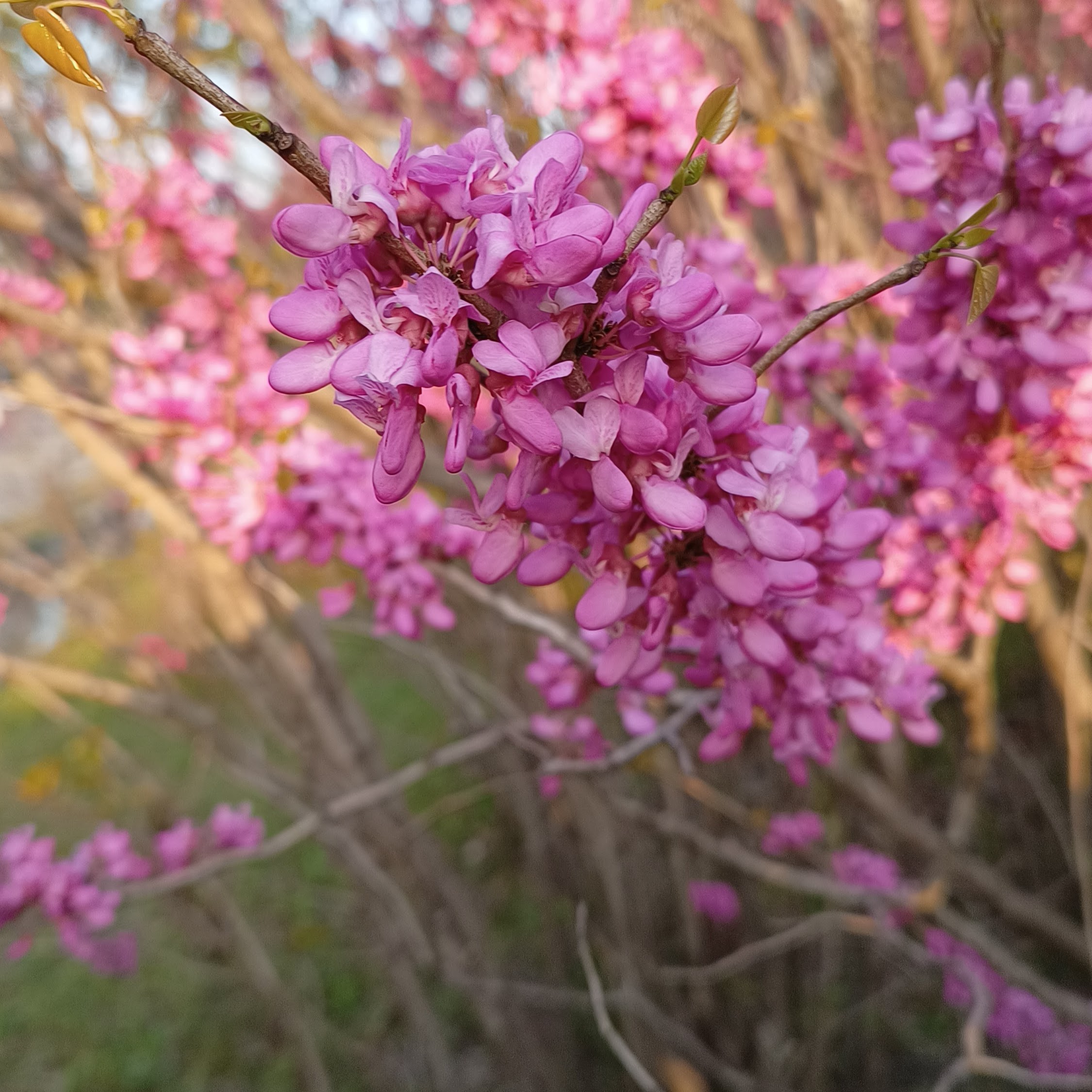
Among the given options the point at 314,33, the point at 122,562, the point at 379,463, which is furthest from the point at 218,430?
the point at 122,562

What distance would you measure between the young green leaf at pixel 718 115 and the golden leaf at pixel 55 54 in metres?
0.39

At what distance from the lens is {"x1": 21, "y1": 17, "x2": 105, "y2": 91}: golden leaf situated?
0.51 meters

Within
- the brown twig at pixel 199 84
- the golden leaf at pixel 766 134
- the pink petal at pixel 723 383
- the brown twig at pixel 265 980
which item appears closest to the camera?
the brown twig at pixel 199 84

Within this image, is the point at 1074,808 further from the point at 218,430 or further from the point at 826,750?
the point at 218,430

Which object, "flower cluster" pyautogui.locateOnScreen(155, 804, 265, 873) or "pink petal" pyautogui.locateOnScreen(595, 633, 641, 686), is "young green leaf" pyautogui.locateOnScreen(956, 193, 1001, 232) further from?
"flower cluster" pyautogui.locateOnScreen(155, 804, 265, 873)

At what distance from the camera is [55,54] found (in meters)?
0.52

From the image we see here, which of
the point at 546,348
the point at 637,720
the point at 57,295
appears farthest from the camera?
the point at 57,295

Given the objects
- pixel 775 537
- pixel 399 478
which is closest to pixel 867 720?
pixel 775 537

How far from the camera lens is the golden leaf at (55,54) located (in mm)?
507

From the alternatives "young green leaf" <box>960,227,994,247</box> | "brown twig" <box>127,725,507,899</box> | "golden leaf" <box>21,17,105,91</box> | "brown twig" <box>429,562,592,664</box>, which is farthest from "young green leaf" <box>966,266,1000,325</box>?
"brown twig" <box>127,725,507,899</box>

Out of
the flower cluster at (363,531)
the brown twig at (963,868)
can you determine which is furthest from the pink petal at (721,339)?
the brown twig at (963,868)

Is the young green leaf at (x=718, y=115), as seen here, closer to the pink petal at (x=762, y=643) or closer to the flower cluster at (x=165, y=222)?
the pink petal at (x=762, y=643)

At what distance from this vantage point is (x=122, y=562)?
23.9 ft

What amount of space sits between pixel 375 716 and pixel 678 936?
3343 millimetres
